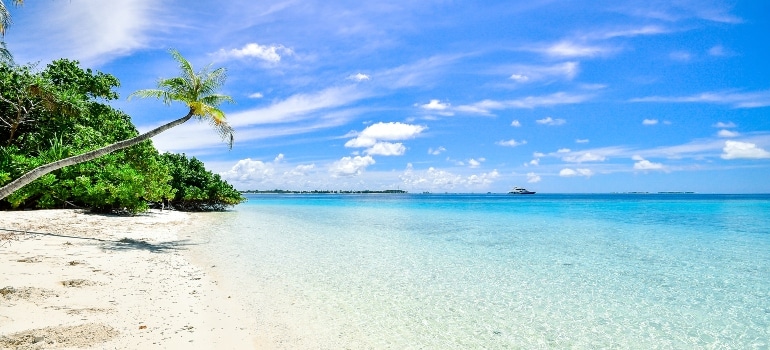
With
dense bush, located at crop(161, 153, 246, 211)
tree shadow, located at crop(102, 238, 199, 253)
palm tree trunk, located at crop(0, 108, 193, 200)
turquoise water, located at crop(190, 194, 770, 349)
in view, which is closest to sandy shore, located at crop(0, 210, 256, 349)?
tree shadow, located at crop(102, 238, 199, 253)

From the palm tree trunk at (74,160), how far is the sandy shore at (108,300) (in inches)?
60.3

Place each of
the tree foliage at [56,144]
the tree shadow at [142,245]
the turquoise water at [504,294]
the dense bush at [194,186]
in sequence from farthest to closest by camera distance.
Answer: the dense bush at [194,186] → the tree foliage at [56,144] → the tree shadow at [142,245] → the turquoise water at [504,294]

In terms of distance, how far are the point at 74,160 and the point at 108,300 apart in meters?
A: 3.41

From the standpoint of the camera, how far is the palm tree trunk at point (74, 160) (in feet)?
22.1

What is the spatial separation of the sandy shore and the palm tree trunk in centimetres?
153

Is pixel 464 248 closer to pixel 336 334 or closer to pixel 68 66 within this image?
pixel 336 334

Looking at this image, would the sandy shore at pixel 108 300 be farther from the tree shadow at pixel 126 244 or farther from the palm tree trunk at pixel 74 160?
the palm tree trunk at pixel 74 160

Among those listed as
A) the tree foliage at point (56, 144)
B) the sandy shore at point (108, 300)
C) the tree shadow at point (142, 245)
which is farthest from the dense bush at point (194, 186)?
the sandy shore at point (108, 300)

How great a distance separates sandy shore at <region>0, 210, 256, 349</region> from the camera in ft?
15.6

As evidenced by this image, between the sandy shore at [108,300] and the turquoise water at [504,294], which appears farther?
the turquoise water at [504,294]

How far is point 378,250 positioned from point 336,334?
8234 mm

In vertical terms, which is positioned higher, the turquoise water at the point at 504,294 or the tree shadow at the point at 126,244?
the tree shadow at the point at 126,244

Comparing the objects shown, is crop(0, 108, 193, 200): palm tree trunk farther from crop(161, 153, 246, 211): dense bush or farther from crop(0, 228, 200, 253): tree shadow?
crop(161, 153, 246, 211): dense bush

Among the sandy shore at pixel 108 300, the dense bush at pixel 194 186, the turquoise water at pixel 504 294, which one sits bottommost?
the turquoise water at pixel 504 294
